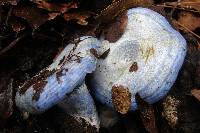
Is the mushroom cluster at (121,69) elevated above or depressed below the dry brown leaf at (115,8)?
below

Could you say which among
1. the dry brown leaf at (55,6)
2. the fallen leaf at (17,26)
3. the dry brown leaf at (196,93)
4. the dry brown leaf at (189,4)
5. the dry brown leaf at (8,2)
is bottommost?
the dry brown leaf at (196,93)

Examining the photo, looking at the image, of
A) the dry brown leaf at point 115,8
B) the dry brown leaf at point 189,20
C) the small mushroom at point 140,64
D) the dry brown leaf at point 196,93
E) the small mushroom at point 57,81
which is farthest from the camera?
the dry brown leaf at point 189,20

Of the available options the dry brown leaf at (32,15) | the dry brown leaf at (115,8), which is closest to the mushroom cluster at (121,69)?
the dry brown leaf at (115,8)

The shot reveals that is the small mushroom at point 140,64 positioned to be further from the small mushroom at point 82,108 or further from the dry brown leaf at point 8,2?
the dry brown leaf at point 8,2

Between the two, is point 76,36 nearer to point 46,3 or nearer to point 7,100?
point 46,3

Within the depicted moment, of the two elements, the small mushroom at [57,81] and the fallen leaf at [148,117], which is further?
the fallen leaf at [148,117]

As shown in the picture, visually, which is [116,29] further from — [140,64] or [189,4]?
[189,4]

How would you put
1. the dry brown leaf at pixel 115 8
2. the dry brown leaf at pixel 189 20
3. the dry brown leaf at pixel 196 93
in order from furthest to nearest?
the dry brown leaf at pixel 189 20 < the dry brown leaf at pixel 115 8 < the dry brown leaf at pixel 196 93
